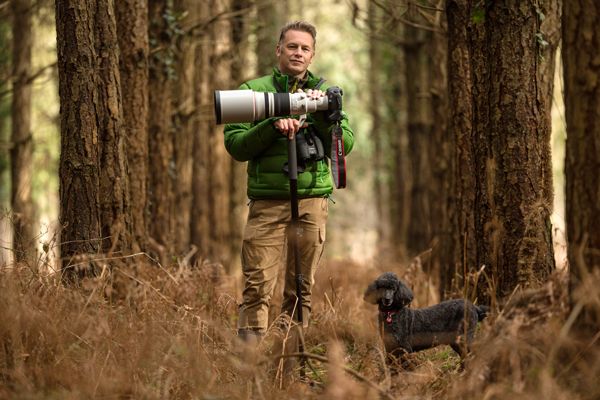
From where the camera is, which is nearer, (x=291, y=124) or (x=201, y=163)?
(x=291, y=124)

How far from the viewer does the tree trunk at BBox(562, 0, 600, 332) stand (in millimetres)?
3703

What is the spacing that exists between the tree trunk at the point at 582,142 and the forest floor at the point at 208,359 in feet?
0.63

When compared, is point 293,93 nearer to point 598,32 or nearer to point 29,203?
point 598,32

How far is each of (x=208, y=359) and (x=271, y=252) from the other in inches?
48.7

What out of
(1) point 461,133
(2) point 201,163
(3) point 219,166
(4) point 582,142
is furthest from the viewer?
(3) point 219,166

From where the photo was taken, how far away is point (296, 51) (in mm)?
5367

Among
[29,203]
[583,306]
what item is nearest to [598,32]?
[583,306]

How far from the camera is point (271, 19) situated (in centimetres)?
1650

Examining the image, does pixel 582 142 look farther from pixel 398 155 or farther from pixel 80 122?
pixel 398 155

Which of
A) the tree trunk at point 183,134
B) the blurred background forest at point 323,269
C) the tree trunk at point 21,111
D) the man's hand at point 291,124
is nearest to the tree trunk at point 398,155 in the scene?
the tree trunk at point 183,134

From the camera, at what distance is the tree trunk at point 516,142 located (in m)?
5.14

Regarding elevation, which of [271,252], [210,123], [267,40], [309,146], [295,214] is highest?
[267,40]

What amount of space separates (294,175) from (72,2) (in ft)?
6.62

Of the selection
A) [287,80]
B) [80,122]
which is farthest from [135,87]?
[287,80]
